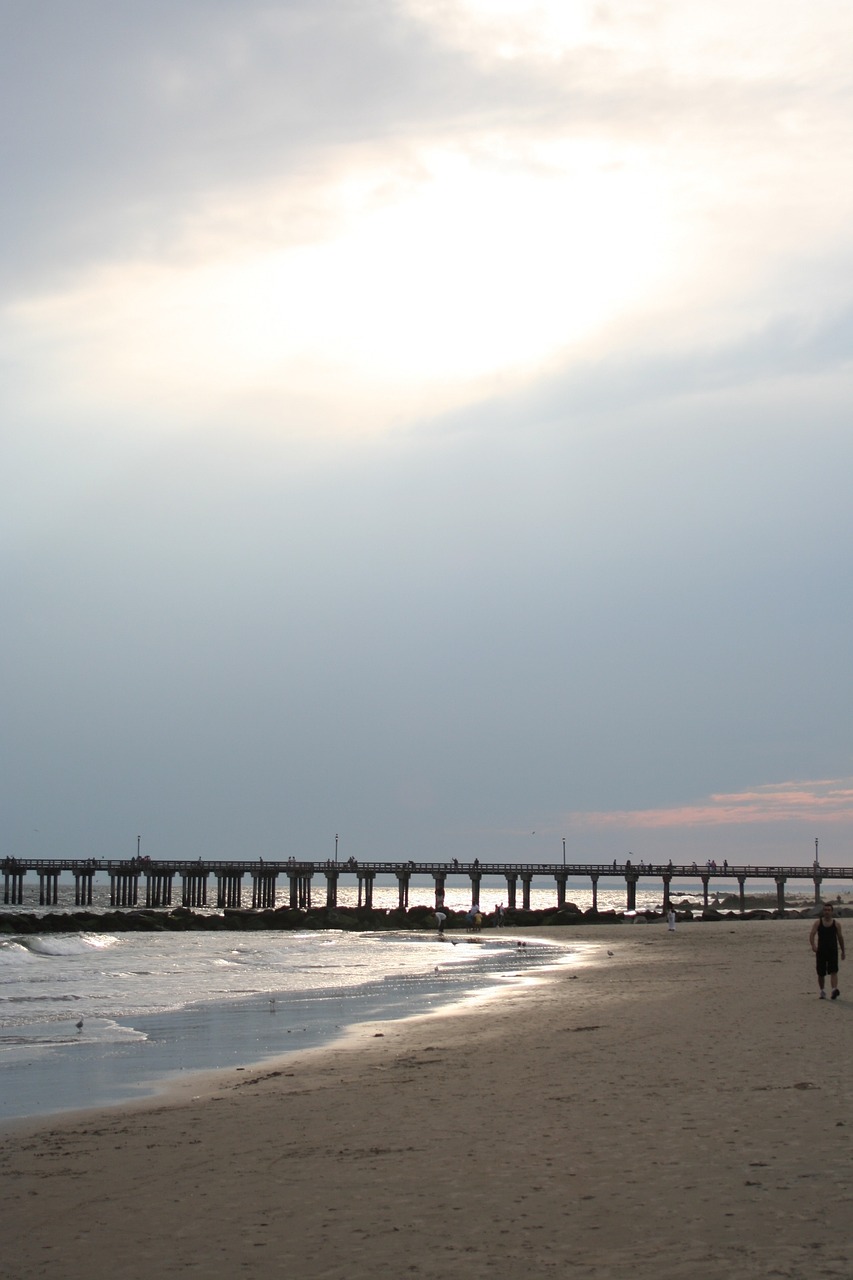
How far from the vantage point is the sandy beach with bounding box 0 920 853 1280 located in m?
6.49

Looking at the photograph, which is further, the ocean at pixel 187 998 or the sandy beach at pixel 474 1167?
the ocean at pixel 187 998

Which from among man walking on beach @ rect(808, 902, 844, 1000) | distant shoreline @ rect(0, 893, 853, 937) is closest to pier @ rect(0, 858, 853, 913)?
distant shoreline @ rect(0, 893, 853, 937)

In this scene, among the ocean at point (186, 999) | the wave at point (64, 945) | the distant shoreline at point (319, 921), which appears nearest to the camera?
the ocean at point (186, 999)

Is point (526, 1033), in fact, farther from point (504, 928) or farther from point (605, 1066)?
point (504, 928)

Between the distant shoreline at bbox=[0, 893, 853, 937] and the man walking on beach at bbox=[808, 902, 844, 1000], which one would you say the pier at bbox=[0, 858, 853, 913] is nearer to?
the distant shoreline at bbox=[0, 893, 853, 937]

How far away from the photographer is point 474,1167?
837 cm

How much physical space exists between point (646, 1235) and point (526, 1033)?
9989 mm

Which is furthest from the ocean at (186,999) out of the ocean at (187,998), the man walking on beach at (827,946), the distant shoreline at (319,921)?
the distant shoreline at (319,921)

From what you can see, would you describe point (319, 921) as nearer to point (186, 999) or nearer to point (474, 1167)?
point (186, 999)

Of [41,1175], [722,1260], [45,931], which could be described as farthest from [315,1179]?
[45,931]

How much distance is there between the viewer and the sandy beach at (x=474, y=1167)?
6492 millimetres

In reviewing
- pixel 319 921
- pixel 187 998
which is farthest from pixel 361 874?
pixel 187 998

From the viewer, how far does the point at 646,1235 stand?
654 centimetres

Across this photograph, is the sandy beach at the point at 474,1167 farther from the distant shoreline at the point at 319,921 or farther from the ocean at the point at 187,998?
the distant shoreline at the point at 319,921
